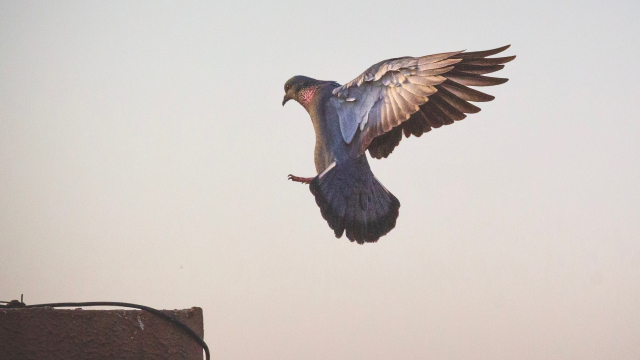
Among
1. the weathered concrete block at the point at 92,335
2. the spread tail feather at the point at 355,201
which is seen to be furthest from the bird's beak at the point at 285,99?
the weathered concrete block at the point at 92,335

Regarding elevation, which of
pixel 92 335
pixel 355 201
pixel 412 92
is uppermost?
pixel 412 92

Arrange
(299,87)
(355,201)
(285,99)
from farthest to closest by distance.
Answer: (285,99) → (299,87) → (355,201)

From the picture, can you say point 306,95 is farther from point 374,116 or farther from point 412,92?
point 412,92

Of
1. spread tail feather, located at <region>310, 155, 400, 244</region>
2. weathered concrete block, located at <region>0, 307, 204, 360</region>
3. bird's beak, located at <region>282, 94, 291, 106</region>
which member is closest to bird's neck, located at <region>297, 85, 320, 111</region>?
bird's beak, located at <region>282, 94, 291, 106</region>

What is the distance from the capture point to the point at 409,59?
412cm

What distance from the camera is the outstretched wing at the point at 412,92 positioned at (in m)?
4.03

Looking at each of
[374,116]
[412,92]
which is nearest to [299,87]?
[374,116]

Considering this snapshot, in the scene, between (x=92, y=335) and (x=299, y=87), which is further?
(x=299, y=87)

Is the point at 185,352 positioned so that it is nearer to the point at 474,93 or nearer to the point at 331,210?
the point at 331,210

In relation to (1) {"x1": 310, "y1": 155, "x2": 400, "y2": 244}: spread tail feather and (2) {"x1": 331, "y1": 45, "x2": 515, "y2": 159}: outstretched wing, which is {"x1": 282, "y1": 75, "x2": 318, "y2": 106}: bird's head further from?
(1) {"x1": 310, "y1": 155, "x2": 400, "y2": 244}: spread tail feather

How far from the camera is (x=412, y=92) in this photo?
403 centimetres

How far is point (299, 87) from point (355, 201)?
1212mm

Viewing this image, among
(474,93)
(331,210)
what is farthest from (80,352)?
(474,93)

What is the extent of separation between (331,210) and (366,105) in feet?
2.56
